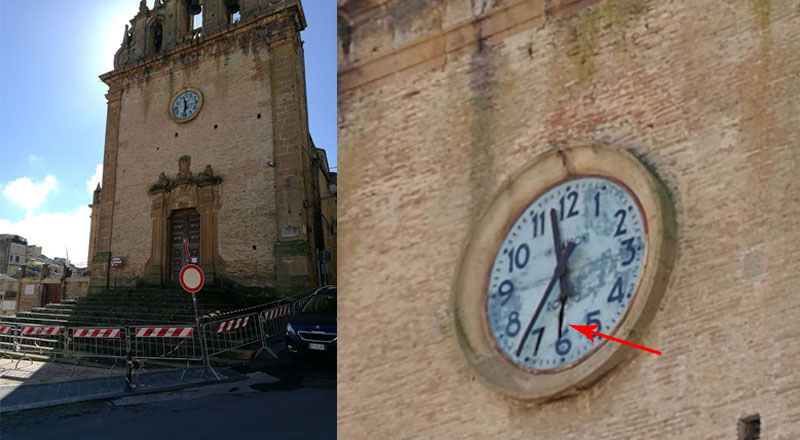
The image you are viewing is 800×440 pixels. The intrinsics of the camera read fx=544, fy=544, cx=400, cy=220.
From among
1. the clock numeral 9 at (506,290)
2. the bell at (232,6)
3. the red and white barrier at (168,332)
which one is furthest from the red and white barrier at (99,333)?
the bell at (232,6)

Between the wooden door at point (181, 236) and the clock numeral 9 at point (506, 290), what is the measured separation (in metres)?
15.7

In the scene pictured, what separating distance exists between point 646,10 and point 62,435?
7.33 meters

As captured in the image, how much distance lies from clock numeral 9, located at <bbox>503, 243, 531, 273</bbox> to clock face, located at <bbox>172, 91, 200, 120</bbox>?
1682cm

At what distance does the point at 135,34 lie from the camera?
813 inches

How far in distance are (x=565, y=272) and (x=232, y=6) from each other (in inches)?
757

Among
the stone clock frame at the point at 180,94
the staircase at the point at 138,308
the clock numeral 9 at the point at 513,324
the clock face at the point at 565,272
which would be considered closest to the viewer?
the clock face at the point at 565,272

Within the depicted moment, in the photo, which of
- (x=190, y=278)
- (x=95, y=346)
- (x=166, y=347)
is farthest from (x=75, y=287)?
(x=190, y=278)

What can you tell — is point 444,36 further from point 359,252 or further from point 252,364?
point 252,364

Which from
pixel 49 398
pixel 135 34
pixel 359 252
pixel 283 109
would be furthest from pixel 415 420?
pixel 135 34

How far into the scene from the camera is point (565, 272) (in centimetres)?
327

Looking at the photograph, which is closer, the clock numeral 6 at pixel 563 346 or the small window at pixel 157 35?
the clock numeral 6 at pixel 563 346

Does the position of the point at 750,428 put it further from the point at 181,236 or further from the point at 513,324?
the point at 181,236

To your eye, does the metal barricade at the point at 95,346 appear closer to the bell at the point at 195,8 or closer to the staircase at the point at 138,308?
the staircase at the point at 138,308

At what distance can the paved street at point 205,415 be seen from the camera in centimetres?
635
